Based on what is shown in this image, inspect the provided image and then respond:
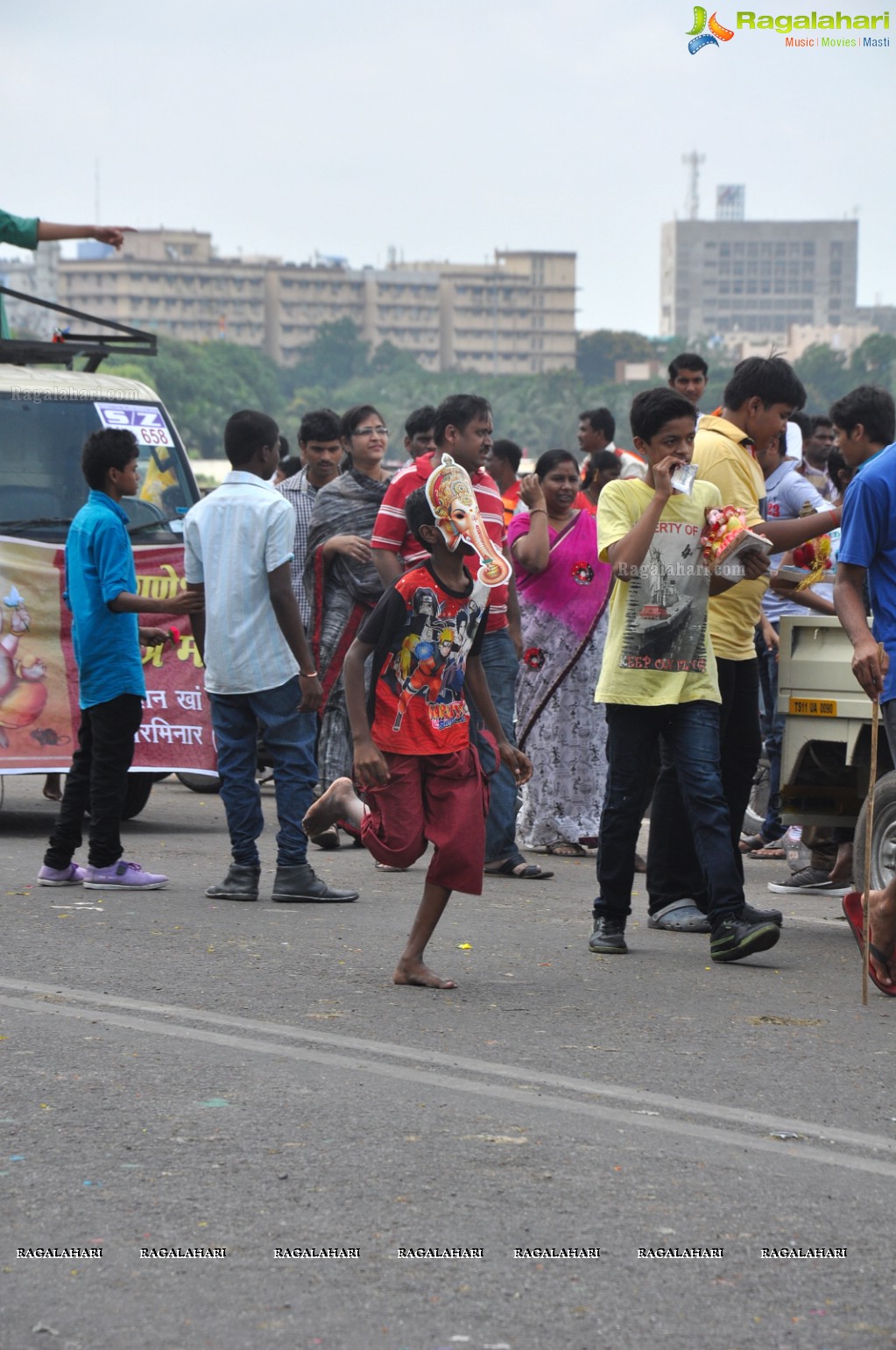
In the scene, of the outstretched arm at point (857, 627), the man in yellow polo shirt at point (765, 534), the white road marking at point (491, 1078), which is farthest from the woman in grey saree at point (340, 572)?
the outstretched arm at point (857, 627)

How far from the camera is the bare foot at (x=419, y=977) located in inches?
236

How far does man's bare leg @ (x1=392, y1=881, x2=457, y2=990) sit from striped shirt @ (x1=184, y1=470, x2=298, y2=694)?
71.9 inches

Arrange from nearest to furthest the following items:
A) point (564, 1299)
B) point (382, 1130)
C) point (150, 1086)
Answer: point (564, 1299), point (382, 1130), point (150, 1086)

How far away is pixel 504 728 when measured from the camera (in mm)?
8266

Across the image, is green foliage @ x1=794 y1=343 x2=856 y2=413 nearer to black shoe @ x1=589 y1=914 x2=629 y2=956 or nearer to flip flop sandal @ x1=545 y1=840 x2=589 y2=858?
flip flop sandal @ x1=545 y1=840 x2=589 y2=858

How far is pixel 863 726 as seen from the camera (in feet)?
23.6

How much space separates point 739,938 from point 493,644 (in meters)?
2.46

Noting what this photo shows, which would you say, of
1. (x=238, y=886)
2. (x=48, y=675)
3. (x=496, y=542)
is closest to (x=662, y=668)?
(x=496, y=542)

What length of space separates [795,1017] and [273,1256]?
2.42 meters

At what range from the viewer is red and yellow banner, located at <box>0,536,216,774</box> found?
31.4ft

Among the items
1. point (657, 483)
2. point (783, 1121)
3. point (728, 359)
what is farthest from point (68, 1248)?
point (728, 359)

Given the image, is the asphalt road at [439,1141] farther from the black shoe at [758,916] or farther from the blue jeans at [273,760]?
the blue jeans at [273,760]

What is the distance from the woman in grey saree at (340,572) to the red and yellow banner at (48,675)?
86cm

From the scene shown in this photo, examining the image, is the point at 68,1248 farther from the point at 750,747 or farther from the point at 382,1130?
the point at 750,747
